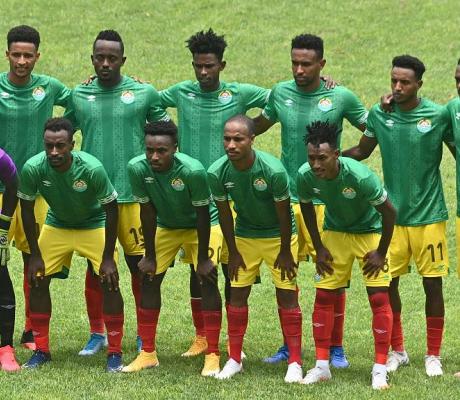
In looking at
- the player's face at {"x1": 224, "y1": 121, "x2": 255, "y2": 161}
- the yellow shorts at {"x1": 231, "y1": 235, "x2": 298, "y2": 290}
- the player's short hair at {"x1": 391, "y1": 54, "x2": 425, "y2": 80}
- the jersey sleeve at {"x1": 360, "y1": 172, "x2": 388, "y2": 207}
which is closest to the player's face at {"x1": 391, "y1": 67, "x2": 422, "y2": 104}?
the player's short hair at {"x1": 391, "y1": 54, "x2": 425, "y2": 80}

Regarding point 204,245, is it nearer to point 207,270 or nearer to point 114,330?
point 207,270

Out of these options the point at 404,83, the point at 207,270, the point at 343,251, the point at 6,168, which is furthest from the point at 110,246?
the point at 404,83

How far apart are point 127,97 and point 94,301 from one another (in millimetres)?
1957

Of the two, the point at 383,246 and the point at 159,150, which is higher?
the point at 159,150

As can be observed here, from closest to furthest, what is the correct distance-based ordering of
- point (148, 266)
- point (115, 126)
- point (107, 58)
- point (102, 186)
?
point (102, 186), point (148, 266), point (107, 58), point (115, 126)

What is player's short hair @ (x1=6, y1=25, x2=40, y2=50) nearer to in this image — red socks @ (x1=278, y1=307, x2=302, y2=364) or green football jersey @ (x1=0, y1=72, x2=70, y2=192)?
green football jersey @ (x1=0, y1=72, x2=70, y2=192)

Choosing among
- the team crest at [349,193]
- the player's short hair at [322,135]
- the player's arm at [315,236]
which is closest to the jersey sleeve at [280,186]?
the player's arm at [315,236]

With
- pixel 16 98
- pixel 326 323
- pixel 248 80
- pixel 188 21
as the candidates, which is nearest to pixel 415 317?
pixel 326 323

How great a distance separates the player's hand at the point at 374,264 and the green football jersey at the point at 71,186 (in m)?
2.16

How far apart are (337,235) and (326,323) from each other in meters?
0.74

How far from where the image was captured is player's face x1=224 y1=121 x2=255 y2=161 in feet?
32.5

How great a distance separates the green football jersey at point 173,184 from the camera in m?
10.2

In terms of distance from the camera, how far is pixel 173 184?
10273mm

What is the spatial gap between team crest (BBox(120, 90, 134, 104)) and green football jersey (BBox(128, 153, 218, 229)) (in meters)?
0.79
